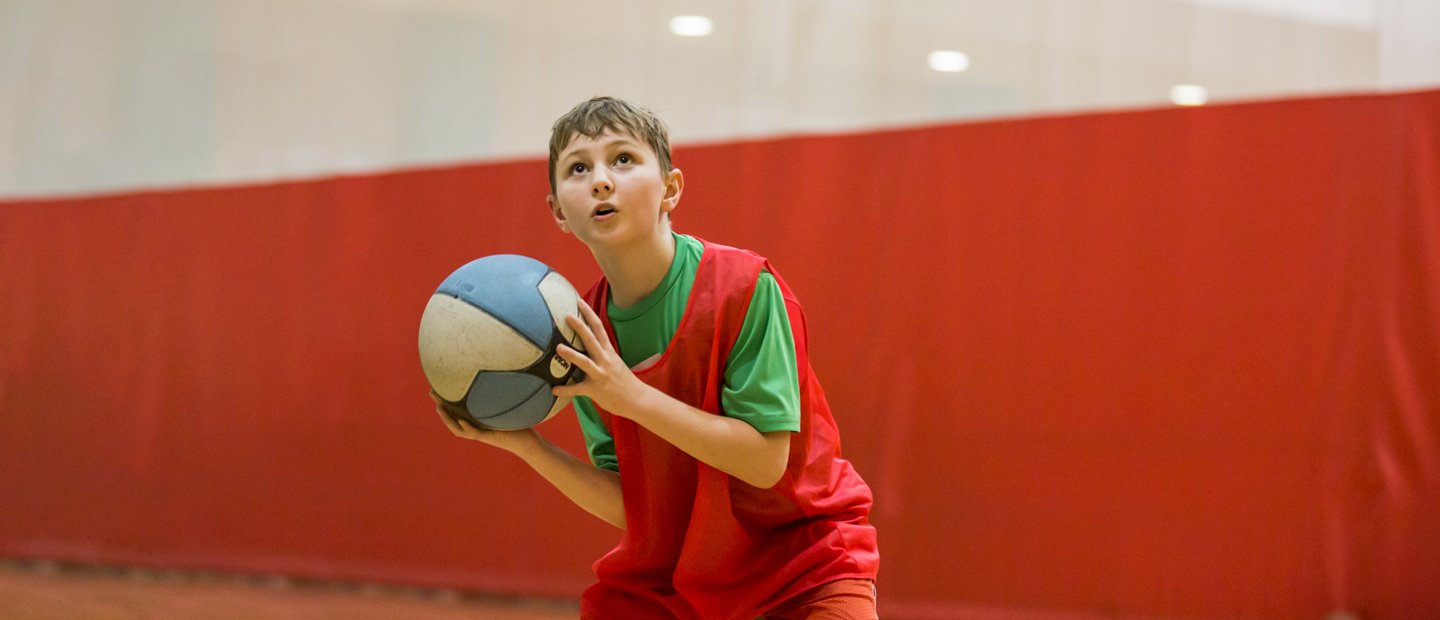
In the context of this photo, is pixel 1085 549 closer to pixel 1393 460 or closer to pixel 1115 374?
pixel 1115 374

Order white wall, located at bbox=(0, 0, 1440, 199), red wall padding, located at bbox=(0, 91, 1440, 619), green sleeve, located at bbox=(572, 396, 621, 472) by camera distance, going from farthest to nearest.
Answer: white wall, located at bbox=(0, 0, 1440, 199)
red wall padding, located at bbox=(0, 91, 1440, 619)
green sleeve, located at bbox=(572, 396, 621, 472)

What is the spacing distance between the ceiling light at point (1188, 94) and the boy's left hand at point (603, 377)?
3.23m

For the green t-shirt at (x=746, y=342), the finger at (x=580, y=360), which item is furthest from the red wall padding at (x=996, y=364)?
the finger at (x=580, y=360)

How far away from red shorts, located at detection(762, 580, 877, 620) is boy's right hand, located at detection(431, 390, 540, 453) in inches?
21.5

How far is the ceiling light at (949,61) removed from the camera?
482 cm

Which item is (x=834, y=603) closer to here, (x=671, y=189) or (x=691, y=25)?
(x=671, y=189)

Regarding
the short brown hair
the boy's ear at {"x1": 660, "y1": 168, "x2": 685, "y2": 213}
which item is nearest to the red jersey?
the boy's ear at {"x1": 660, "y1": 168, "x2": 685, "y2": 213}

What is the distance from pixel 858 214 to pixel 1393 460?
2.09 m

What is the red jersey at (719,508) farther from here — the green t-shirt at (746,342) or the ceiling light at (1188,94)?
the ceiling light at (1188,94)

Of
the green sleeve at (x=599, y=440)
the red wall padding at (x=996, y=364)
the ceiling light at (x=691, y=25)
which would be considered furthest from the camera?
the ceiling light at (x=691, y=25)

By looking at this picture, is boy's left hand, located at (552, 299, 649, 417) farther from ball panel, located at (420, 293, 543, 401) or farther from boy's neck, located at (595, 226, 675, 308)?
boy's neck, located at (595, 226, 675, 308)

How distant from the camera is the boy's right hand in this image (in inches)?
81.6

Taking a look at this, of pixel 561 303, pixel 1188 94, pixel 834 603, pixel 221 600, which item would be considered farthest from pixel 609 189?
pixel 221 600

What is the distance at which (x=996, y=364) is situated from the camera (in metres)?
4.58
